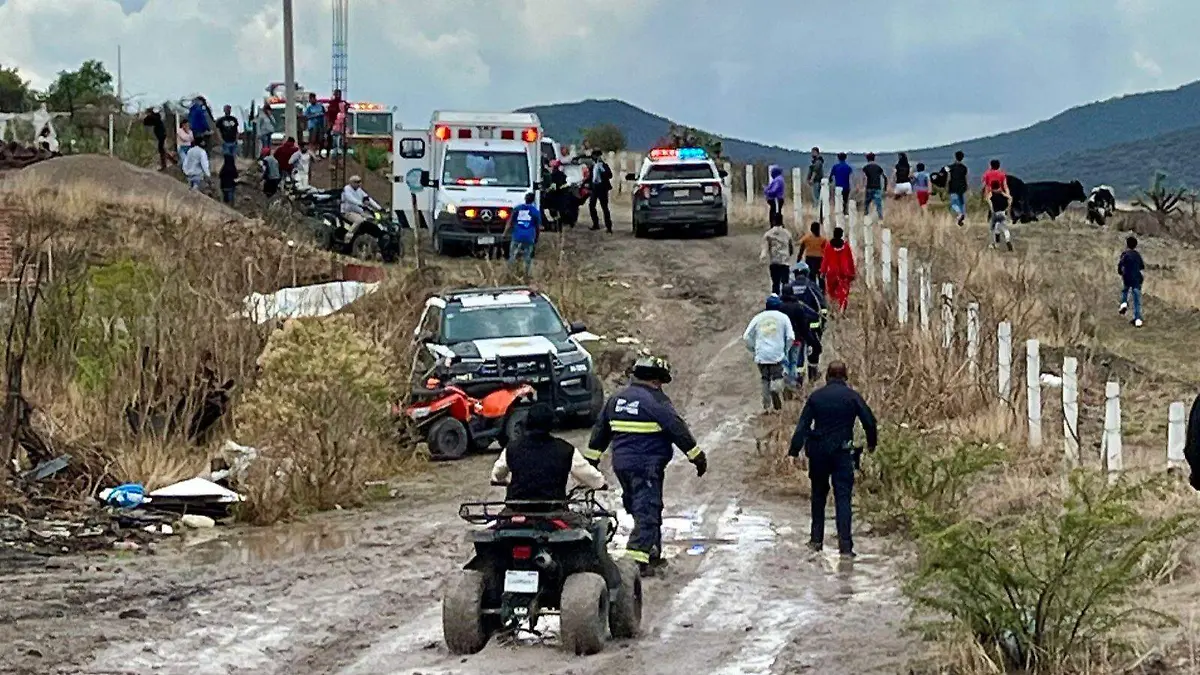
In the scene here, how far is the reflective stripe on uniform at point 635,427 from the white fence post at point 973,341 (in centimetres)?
835

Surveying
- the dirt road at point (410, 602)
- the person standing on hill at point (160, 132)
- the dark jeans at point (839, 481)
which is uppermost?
the person standing on hill at point (160, 132)

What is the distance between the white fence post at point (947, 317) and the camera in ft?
70.7

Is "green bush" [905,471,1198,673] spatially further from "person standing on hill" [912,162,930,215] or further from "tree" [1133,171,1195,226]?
"tree" [1133,171,1195,226]

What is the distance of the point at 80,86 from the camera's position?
77.2 metres

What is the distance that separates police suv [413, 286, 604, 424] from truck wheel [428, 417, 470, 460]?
0.66m

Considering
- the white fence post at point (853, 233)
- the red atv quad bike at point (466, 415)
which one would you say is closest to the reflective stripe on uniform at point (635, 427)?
the red atv quad bike at point (466, 415)

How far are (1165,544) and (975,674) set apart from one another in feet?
8.57

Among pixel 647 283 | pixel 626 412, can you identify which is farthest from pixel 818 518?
pixel 647 283

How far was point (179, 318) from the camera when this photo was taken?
2095 cm

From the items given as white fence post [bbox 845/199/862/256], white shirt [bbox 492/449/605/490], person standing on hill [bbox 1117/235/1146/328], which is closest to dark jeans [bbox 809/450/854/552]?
white shirt [bbox 492/449/605/490]

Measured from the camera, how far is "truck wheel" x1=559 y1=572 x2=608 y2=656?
34.9 ft

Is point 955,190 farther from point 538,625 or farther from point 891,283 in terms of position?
point 538,625

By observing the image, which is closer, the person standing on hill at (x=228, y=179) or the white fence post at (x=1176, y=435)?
the white fence post at (x=1176, y=435)

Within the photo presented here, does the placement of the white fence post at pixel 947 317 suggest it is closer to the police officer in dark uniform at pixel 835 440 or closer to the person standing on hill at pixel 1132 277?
the police officer in dark uniform at pixel 835 440
